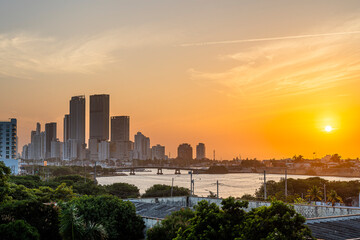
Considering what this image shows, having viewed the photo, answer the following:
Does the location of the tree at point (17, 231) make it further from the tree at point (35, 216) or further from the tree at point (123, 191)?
the tree at point (123, 191)

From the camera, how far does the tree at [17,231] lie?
26.5 metres

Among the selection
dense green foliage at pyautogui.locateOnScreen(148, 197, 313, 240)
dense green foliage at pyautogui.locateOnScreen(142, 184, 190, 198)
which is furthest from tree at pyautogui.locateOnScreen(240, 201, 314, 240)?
dense green foliage at pyautogui.locateOnScreen(142, 184, 190, 198)

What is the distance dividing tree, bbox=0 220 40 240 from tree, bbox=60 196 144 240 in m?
2.79

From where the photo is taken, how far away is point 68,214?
927 inches

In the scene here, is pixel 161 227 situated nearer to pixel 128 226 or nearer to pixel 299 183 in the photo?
pixel 128 226

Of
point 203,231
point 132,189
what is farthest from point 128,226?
point 132,189

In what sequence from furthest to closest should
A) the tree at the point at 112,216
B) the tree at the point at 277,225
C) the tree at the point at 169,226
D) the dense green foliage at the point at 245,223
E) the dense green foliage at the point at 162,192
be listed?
the dense green foliage at the point at 162,192 → the tree at the point at 112,216 → the tree at the point at 169,226 → the dense green foliage at the point at 245,223 → the tree at the point at 277,225

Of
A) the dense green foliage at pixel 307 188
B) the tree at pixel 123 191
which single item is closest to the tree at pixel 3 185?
the tree at pixel 123 191

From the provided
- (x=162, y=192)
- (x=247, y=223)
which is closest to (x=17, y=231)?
(x=247, y=223)

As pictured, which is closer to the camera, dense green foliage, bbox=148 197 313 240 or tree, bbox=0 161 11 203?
dense green foliage, bbox=148 197 313 240

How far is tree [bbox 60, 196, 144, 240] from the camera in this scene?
29.9 m

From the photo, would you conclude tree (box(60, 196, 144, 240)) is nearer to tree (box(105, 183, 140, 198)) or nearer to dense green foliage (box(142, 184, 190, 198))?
dense green foliage (box(142, 184, 190, 198))

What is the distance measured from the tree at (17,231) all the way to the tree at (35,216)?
167 cm

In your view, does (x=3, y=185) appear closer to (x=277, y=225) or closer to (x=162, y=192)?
(x=277, y=225)
